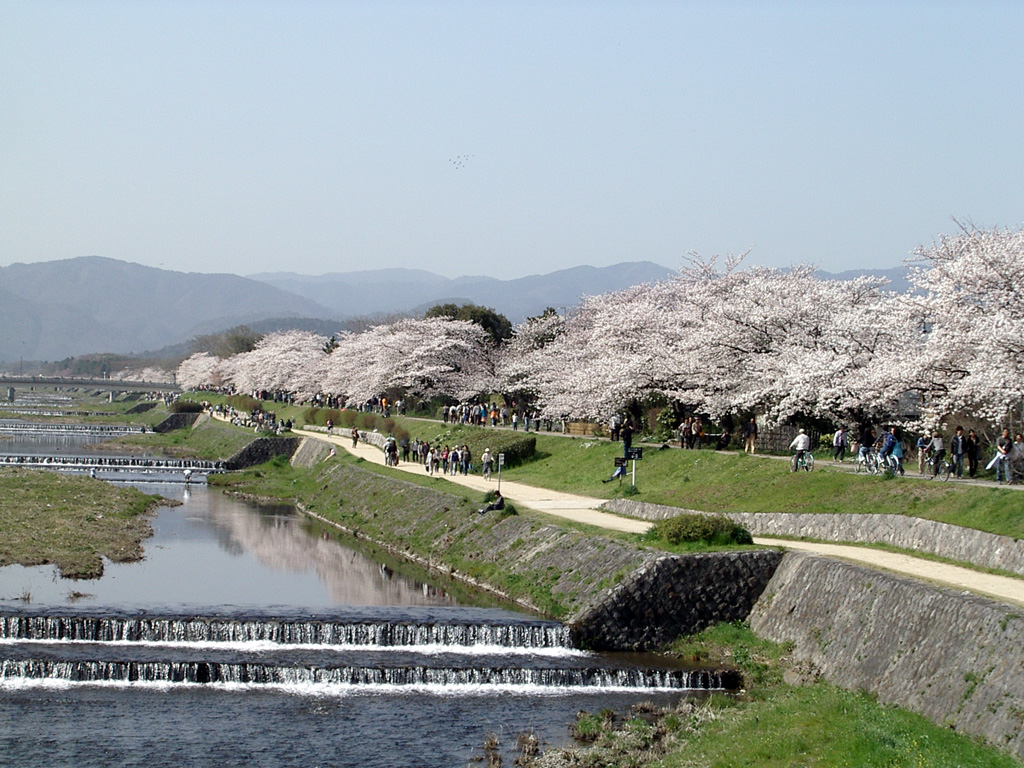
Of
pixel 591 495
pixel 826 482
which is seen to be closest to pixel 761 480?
pixel 826 482

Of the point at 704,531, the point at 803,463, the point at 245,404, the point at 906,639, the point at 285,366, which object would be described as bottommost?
the point at 906,639

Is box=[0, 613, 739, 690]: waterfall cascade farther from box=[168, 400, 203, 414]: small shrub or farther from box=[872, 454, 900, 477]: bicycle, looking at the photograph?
box=[168, 400, 203, 414]: small shrub

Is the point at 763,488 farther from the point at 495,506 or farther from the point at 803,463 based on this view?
the point at 495,506

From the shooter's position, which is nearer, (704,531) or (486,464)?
(704,531)

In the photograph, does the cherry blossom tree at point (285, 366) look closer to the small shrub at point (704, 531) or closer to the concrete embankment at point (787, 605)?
the concrete embankment at point (787, 605)

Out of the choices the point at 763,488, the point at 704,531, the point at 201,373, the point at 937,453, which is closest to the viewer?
the point at 704,531

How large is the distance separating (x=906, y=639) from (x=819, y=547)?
7.16 metres

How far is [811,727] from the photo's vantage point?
17375 mm

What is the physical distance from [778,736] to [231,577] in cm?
2110

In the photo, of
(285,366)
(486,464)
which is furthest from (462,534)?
(285,366)

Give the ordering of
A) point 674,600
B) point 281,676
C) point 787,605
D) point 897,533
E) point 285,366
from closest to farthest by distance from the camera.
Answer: point 281,676 → point 787,605 → point 674,600 → point 897,533 → point 285,366

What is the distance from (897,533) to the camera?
25.9 metres

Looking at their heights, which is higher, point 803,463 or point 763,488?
point 803,463

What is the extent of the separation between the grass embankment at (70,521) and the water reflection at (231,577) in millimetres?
701
